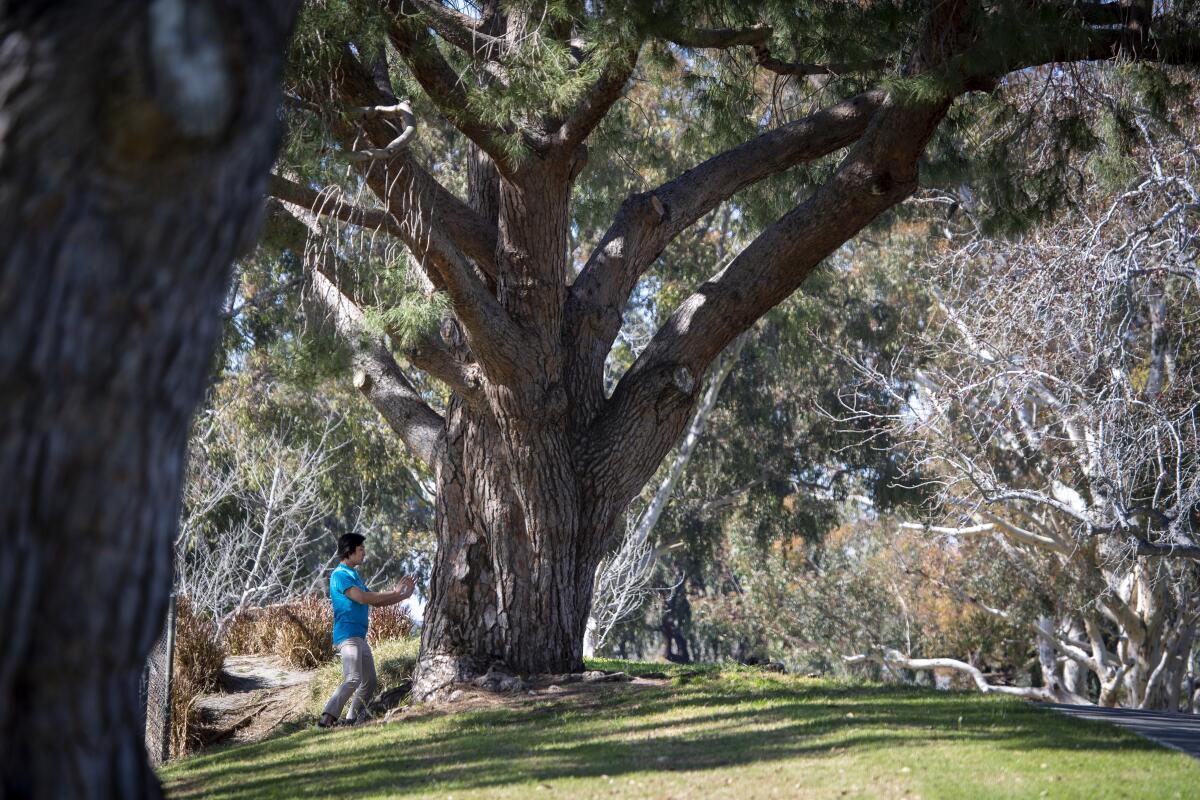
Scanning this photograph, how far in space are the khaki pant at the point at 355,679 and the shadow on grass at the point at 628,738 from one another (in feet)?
1.78

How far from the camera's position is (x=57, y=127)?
2262 millimetres

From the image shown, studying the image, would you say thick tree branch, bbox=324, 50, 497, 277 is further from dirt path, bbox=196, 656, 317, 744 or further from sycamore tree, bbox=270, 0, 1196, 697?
dirt path, bbox=196, 656, 317, 744

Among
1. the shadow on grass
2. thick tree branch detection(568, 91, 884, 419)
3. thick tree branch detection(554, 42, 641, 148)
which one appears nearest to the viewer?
the shadow on grass

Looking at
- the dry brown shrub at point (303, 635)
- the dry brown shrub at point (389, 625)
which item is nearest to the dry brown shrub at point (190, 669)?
the dry brown shrub at point (303, 635)

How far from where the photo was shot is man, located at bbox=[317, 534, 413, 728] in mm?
8508

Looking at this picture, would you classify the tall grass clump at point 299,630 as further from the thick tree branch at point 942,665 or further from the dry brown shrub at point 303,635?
the thick tree branch at point 942,665

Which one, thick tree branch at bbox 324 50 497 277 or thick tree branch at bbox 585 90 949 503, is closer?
thick tree branch at bbox 324 50 497 277

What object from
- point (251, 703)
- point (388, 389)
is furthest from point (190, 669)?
point (388, 389)

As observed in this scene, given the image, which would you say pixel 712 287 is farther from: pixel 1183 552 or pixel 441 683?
pixel 1183 552

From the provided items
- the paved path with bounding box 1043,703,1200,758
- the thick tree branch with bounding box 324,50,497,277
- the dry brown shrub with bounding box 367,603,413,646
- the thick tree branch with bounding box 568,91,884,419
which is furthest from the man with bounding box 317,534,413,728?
the dry brown shrub with bounding box 367,603,413,646

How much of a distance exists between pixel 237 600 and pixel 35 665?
1262 cm

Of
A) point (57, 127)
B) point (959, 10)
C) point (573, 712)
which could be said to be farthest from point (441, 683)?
point (57, 127)

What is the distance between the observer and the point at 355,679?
8.53 meters

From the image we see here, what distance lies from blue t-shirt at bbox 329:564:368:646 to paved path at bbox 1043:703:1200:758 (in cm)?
475
